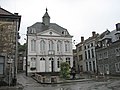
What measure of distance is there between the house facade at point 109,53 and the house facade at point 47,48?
6.71 metres

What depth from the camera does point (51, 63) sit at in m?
39.6

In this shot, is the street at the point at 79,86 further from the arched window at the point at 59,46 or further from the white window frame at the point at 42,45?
the arched window at the point at 59,46

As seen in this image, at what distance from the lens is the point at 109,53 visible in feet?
119

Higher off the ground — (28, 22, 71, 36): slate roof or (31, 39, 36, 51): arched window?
(28, 22, 71, 36): slate roof

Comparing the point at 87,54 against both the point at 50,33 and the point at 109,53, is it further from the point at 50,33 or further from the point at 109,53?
the point at 50,33

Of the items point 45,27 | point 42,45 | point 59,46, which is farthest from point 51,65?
point 45,27

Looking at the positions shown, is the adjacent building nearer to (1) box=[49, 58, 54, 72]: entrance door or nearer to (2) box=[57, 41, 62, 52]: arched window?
(2) box=[57, 41, 62, 52]: arched window

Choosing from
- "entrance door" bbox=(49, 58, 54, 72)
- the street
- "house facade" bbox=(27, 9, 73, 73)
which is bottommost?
the street

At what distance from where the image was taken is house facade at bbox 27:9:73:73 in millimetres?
38250

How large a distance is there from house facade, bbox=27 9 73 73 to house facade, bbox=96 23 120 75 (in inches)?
264

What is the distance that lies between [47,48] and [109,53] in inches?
514

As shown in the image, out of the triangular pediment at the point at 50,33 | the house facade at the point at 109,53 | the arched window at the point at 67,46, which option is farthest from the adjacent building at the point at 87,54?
the triangular pediment at the point at 50,33

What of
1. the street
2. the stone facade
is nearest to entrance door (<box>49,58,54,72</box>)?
the street

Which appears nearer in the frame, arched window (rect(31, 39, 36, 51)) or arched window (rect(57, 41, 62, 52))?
arched window (rect(31, 39, 36, 51))
